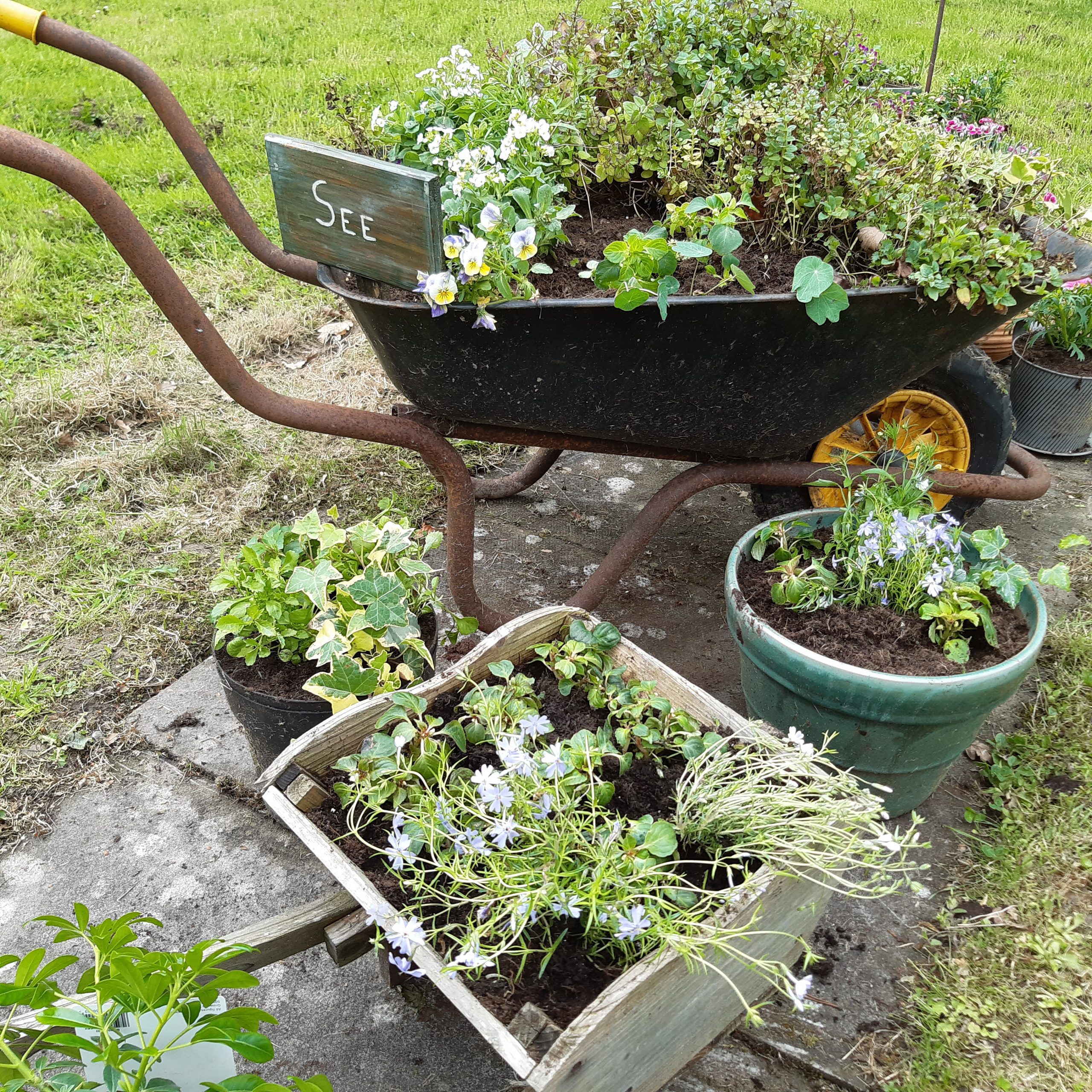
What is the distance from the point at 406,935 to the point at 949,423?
6.77 feet

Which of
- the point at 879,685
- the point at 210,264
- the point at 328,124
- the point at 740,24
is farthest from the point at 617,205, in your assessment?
the point at 328,124

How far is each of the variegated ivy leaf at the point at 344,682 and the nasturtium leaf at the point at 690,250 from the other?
0.90 metres

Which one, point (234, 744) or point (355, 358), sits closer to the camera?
point (234, 744)

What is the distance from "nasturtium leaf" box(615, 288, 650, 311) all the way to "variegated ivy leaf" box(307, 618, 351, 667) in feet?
2.52

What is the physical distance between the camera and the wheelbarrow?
5.39 feet

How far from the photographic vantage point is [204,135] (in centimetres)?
503

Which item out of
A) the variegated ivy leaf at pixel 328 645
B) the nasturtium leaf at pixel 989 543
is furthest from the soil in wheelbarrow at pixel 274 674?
the nasturtium leaf at pixel 989 543

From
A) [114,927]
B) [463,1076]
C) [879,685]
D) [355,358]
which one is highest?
[114,927]

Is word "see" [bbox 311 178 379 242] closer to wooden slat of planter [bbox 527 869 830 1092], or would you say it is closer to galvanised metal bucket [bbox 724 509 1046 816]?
galvanised metal bucket [bbox 724 509 1046 816]

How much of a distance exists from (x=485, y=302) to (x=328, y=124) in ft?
13.4

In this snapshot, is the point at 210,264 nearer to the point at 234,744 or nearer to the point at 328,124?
the point at 328,124

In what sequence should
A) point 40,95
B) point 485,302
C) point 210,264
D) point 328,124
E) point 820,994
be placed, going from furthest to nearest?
Answer: point 40,95 < point 328,124 < point 210,264 < point 820,994 < point 485,302

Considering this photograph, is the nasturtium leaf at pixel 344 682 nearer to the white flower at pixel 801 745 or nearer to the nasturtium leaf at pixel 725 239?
the white flower at pixel 801 745

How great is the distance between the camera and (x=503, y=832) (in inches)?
47.1
